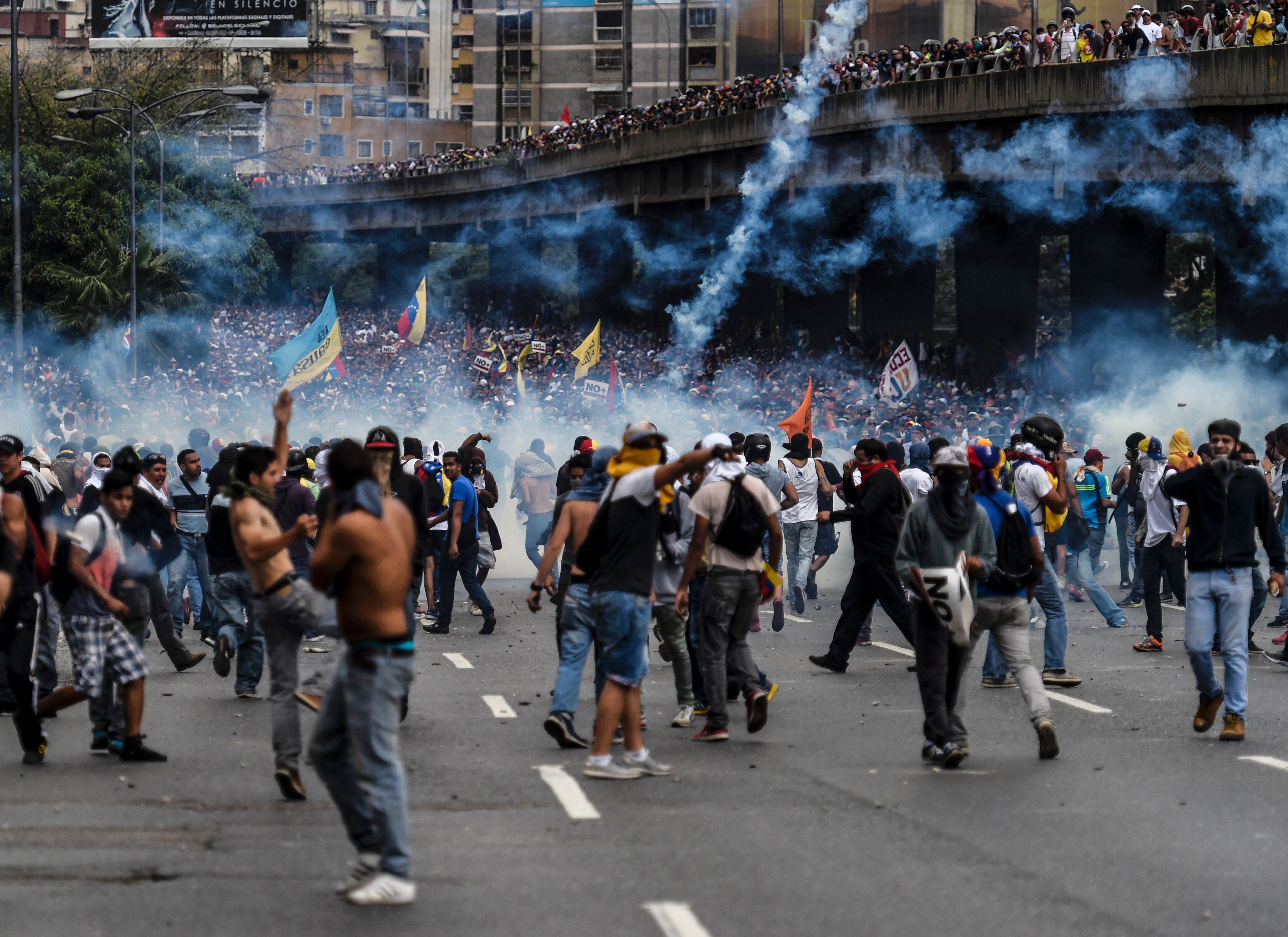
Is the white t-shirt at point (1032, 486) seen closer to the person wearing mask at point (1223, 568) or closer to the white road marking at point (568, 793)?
the person wearing mask at point (1223, 568)

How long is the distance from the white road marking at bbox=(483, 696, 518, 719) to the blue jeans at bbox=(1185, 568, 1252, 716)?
12.4ft

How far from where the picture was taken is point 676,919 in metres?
5.89

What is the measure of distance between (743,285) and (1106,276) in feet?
38.7

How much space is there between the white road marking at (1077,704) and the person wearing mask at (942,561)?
5.80 ft

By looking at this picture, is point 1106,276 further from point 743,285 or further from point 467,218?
point 467,218

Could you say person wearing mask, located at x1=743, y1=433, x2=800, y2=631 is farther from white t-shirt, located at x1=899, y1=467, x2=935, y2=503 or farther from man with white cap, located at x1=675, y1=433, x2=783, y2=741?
man with white cap, located at x1=675, y1=433, x2=783, y2=741

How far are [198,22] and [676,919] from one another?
2983 inches

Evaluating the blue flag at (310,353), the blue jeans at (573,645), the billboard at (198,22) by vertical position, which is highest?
the billboard at (198,22)

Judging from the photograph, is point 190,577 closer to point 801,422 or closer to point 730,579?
point 730,579

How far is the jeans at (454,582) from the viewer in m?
15.5

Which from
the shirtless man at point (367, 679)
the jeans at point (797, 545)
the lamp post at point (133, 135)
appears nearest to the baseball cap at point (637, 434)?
the shirtless man at point (367, 679)

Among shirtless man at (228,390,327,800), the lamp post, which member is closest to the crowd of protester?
the lamp post

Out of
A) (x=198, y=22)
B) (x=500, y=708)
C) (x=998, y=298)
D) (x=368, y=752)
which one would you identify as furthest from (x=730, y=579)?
(x=198, y=22)

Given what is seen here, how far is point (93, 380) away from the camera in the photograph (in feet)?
147
